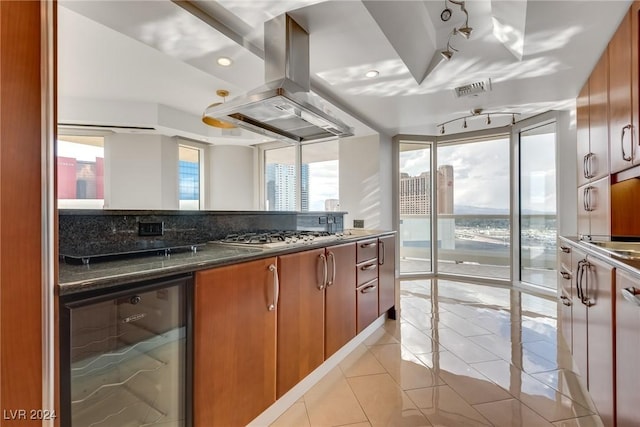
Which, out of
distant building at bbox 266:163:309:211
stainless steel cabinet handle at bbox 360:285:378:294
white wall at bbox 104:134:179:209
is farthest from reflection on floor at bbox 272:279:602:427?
white wall at bbox 104:134:179:209

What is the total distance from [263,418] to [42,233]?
1.30m

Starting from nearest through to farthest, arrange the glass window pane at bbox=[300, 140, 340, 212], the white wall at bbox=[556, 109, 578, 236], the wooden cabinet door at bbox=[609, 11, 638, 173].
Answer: the wooden cabinet door at bbox=[609, 11, 638, 173] → the white wall at bbox=[556, 109, 578, 236] → the glass window pane at bbox=[300, 140, 340, 212]

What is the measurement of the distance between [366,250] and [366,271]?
170mm

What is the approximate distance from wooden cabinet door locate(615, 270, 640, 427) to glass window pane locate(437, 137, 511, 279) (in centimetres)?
375

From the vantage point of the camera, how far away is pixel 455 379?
195 centimetres

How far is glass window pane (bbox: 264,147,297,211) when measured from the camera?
19.4ft

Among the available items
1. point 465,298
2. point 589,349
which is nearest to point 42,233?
point 589,349

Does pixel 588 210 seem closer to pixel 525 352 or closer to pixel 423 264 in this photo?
pixel 525 352

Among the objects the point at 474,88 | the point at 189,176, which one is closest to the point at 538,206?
the point at 474,88

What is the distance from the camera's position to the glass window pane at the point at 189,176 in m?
5.57

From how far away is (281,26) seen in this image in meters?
1.98

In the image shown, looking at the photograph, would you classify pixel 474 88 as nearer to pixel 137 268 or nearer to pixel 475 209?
pixel 475 209

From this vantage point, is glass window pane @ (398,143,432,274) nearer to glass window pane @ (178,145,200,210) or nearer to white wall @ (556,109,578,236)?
white wall @ (556,109,578,236)

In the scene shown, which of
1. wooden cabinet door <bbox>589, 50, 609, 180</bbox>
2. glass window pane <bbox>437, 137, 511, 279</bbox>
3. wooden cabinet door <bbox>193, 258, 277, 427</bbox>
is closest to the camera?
wooden cabinet door <bbox>193, 258, 277, 427</bbox>
